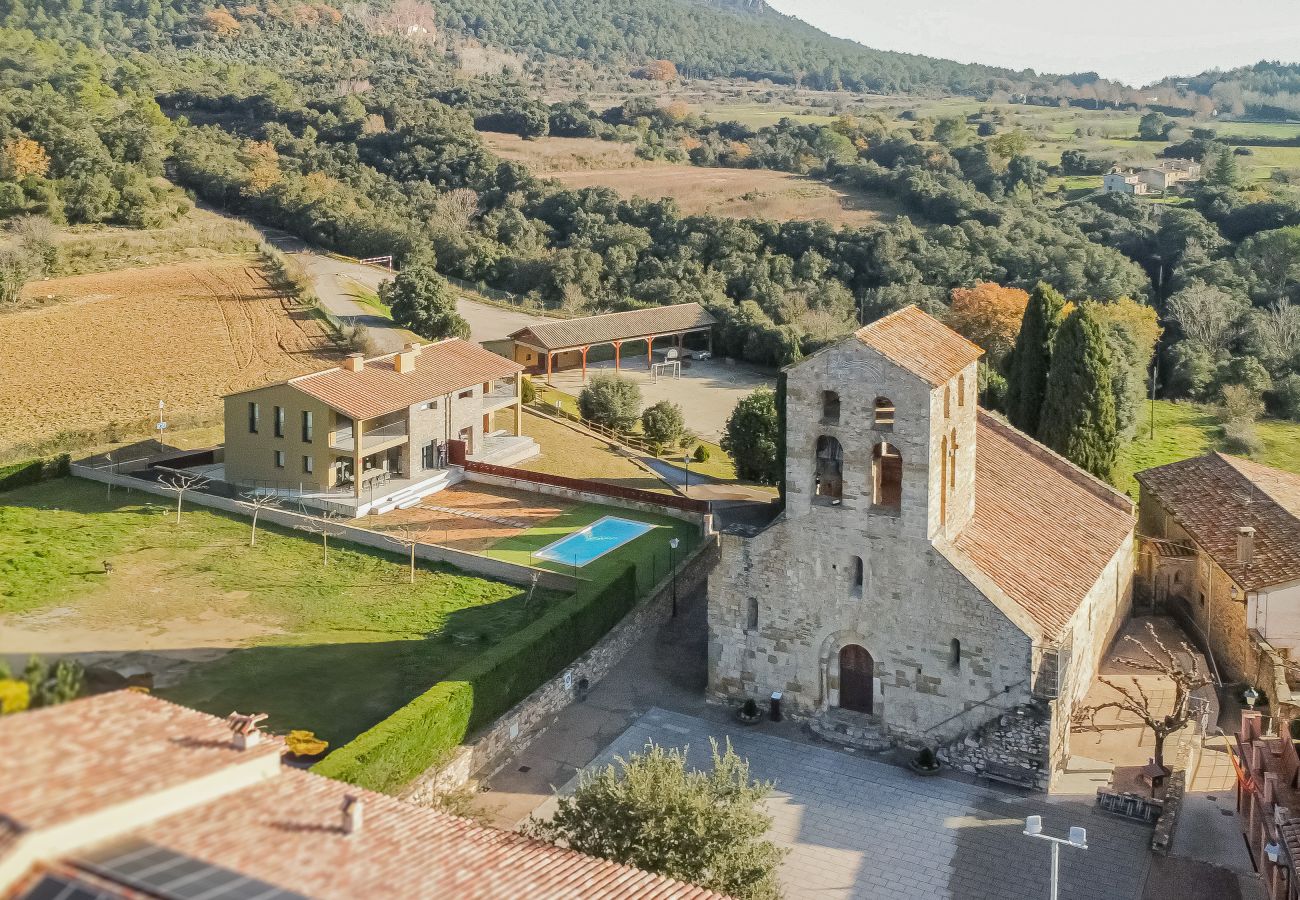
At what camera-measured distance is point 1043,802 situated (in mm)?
28312

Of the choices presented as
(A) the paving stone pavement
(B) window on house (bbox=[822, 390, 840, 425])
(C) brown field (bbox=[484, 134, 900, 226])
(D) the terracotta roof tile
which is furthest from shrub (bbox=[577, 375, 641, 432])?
(C) brown field (bbox=[484, 134, 900, 226])

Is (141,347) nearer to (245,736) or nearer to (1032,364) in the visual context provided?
(1032,364)

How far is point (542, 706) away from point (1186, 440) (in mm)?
39530

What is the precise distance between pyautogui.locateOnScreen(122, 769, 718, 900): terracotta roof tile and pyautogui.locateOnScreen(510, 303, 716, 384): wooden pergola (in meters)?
50.3

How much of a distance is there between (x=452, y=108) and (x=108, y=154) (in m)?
39.9

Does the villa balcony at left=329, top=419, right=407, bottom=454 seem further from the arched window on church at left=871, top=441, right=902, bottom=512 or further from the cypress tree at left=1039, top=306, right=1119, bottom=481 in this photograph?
the cypress tree at left=1039, top=306, right=1119, bottom=481

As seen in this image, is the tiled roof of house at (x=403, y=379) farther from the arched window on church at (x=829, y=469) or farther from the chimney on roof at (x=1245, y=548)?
the chimney on roof at (x=1245, y=548)

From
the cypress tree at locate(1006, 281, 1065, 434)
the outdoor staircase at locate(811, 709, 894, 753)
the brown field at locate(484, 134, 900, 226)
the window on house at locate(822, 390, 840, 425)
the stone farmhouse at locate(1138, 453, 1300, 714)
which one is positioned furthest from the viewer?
the brown field at locate(484, 134, 900, 226)

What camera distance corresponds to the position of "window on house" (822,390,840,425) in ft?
97.4

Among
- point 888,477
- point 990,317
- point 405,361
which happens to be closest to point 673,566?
point 888,477

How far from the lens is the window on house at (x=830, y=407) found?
1169 inches

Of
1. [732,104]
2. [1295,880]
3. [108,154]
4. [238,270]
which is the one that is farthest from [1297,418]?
[732,104]

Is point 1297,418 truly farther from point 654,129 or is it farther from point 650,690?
point 654,129

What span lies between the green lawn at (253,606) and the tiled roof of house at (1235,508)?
18426 millimetres
